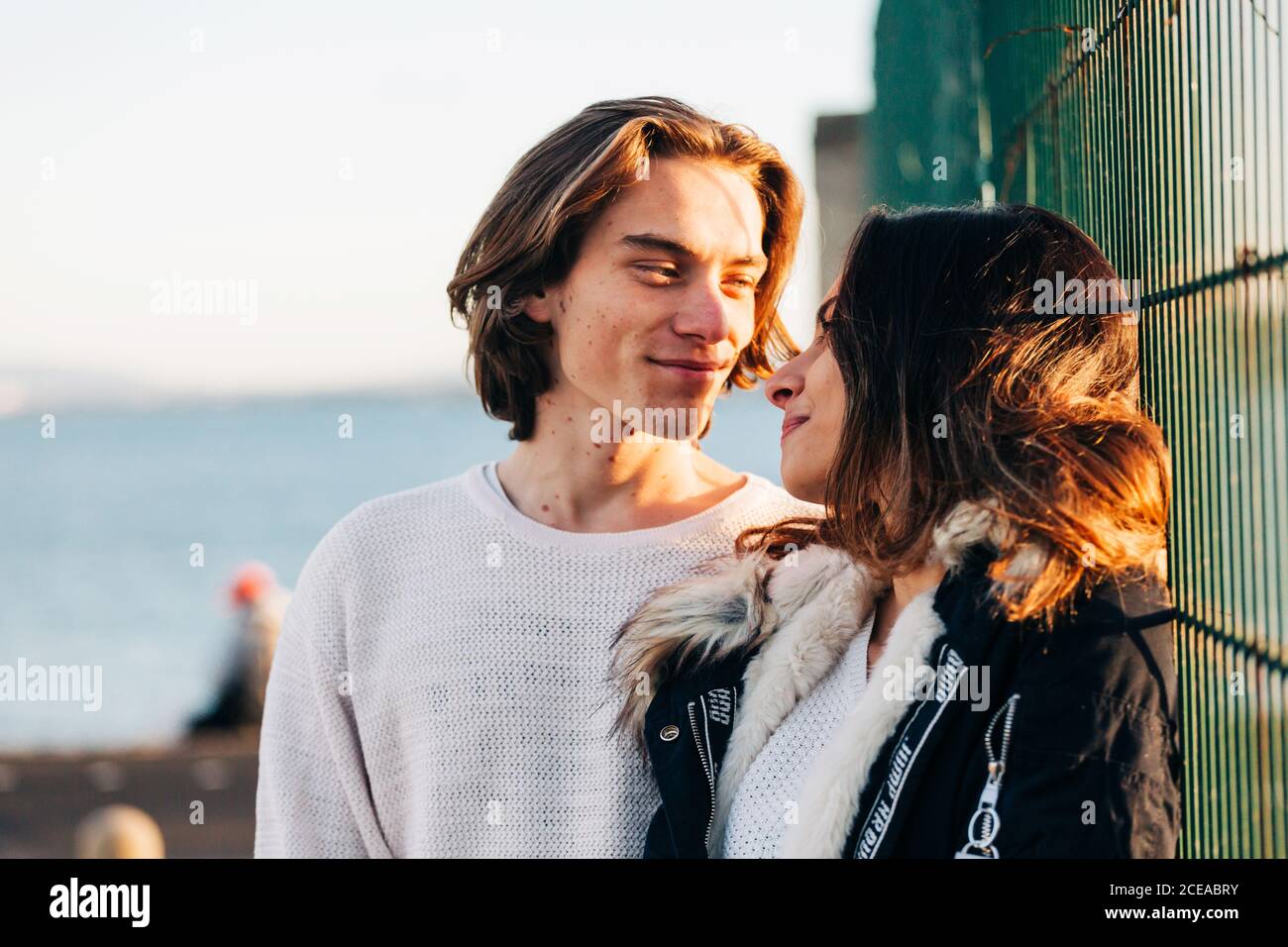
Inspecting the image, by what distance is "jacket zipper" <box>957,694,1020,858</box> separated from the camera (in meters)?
1.77

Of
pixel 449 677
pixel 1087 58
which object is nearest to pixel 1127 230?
pixel 1087 58

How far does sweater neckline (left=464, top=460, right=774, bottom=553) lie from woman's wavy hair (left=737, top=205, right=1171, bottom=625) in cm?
48

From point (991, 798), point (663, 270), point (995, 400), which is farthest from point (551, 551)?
point (991, 798)

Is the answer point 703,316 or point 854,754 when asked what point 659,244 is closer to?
point 703,316

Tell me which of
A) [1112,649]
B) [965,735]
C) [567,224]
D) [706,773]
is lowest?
[706,773]

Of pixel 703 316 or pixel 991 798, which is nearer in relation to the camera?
pixel 991 798

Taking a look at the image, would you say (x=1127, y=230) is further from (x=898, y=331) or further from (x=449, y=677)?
(x=449, y=677)

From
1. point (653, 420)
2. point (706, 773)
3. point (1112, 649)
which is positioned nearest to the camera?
point (1112, 649)

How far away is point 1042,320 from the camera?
2.04 m

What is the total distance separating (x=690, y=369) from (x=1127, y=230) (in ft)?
2.68

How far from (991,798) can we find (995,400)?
58 cm

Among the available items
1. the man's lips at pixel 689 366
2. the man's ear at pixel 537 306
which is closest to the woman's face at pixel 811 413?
the man's lips at pixel 689 366

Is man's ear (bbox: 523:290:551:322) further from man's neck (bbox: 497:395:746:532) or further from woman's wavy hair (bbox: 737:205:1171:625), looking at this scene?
woman's wavy hair (bbox: 737:205:1171:625)

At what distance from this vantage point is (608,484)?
8.94 feet
